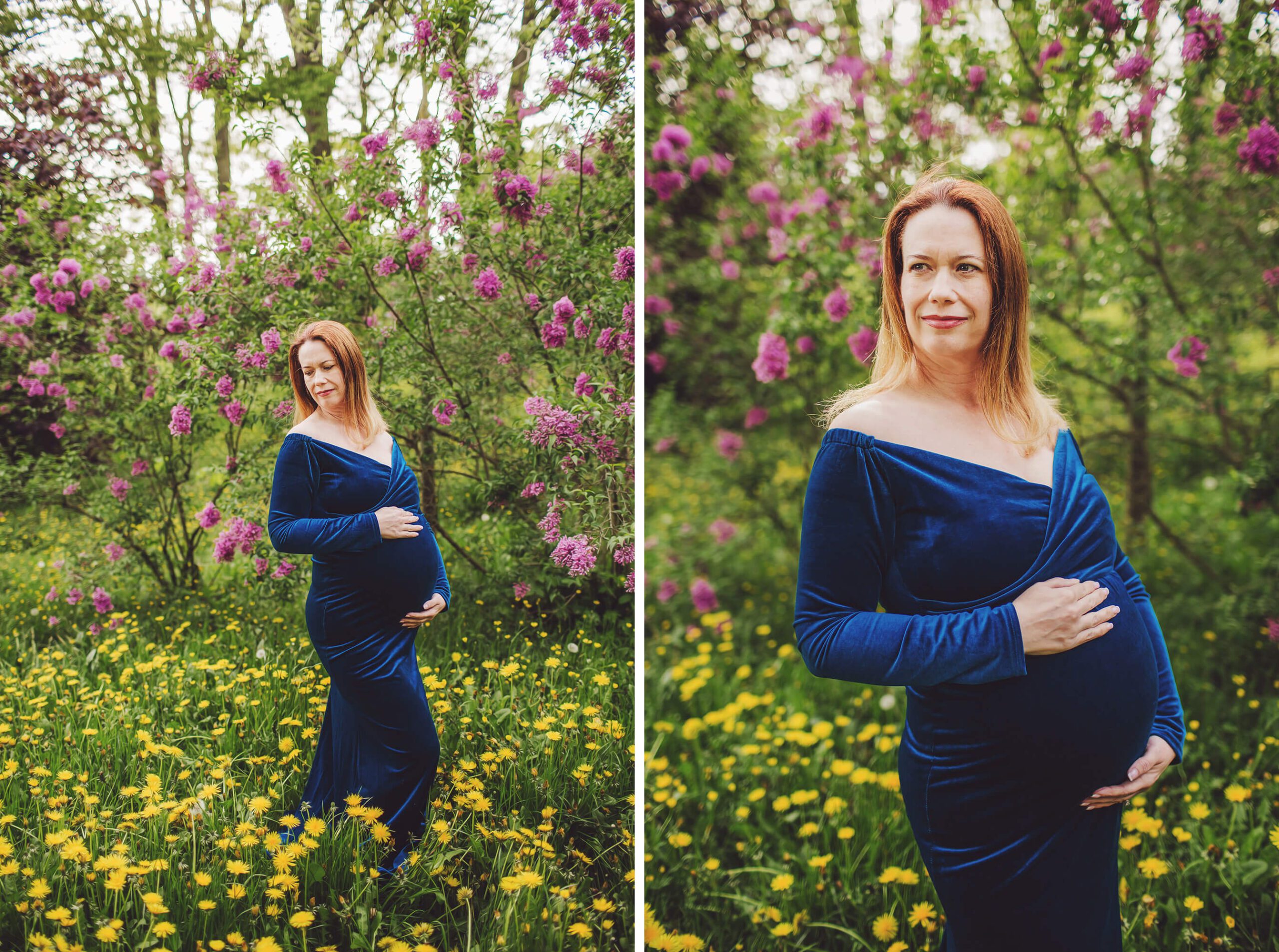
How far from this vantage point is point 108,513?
82.4 inches

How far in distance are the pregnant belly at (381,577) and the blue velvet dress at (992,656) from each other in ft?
3.03

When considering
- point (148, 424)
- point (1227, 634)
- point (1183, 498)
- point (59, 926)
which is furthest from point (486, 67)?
point (1183, 498)

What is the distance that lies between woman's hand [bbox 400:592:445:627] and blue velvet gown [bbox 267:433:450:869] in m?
0.02

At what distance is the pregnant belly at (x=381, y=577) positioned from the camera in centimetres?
158

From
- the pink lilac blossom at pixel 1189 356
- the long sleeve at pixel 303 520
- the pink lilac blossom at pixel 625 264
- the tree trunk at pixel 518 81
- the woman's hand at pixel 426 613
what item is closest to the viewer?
the long sleeve at pixel 303 520

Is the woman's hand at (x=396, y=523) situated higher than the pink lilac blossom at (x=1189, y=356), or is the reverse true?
the pink lilac blossom at (x=1189, y=356)

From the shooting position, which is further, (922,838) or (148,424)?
(148,424)

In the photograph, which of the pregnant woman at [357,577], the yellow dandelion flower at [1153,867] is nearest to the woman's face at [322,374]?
the pregnant woman at [357,577]

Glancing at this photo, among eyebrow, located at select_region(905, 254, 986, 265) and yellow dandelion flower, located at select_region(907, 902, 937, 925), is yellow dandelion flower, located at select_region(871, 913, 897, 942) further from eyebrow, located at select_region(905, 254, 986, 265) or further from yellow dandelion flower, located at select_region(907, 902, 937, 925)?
eyebrow, located at select_region(905, 254, 986, 265)

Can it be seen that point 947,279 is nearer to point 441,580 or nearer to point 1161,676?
point 1161,676

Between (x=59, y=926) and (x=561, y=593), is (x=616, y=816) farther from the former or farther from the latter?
(x=59, y=926)

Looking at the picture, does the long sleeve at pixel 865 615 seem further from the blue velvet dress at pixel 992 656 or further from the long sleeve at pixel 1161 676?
the long sleeve at pixel 1161 676

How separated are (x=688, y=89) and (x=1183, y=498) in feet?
10.8

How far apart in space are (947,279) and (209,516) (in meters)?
1.98
